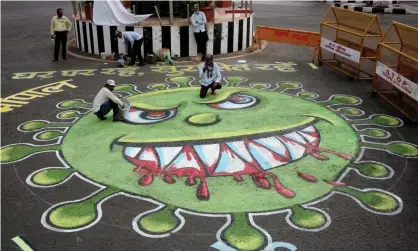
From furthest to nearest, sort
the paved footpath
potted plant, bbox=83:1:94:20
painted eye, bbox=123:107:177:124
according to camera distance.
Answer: potted plant, bbox=83:1:94:20
painted eye, bbox=123:107:177:124
the paved footpath

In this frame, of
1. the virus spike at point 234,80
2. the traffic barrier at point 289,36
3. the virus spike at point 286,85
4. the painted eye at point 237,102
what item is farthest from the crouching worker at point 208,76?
the traffic barrier at point 289,36

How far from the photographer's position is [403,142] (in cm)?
727

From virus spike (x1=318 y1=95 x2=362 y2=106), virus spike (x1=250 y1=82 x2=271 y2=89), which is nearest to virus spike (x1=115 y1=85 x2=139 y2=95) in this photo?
virus spike (x1=250 y1=82 x2=271 y2=89)

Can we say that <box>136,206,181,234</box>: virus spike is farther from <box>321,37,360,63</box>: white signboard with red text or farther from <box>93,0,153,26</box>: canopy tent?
<box>93,0,153,26</box>: canopy tent

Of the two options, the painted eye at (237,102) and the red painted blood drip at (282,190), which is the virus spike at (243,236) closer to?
the red painted blood drip at (282,190)

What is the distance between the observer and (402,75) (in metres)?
8.87

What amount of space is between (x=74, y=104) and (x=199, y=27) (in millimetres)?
5052

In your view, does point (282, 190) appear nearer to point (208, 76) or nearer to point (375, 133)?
point (375, 133)

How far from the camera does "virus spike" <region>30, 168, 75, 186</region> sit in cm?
607

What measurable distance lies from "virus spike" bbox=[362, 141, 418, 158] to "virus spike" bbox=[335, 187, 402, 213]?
1417 millimetres

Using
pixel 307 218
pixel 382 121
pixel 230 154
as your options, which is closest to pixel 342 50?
pixel 382 121

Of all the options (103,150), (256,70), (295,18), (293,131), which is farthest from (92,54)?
(295,18)

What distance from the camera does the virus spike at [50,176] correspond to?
607 cm

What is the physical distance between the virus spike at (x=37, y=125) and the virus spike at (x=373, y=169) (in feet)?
17.1
